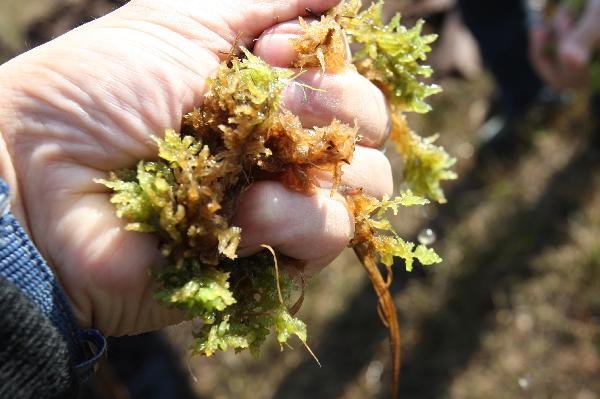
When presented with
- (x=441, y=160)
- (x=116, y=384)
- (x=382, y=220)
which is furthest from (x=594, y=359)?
(x=116, y=384)

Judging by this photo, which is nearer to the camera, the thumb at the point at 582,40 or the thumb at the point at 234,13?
the thumb at the point at 234,13

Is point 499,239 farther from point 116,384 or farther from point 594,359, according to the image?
point 116,384

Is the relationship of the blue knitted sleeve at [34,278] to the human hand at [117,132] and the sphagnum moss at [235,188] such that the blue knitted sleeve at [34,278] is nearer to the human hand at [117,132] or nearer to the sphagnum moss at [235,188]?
the human hand at [117,132]

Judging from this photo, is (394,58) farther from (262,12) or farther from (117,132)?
(117,132)

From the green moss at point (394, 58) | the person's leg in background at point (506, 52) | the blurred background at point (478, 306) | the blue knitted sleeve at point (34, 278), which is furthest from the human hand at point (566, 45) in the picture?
the blue knitted sleeve at point (34, 278)

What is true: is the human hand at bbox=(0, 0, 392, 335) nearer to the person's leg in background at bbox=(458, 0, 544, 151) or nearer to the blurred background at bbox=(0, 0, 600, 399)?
the blurred background at bbox=(0, 0, 600, 399)

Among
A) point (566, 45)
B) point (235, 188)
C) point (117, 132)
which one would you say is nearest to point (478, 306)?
point (566, 45)
